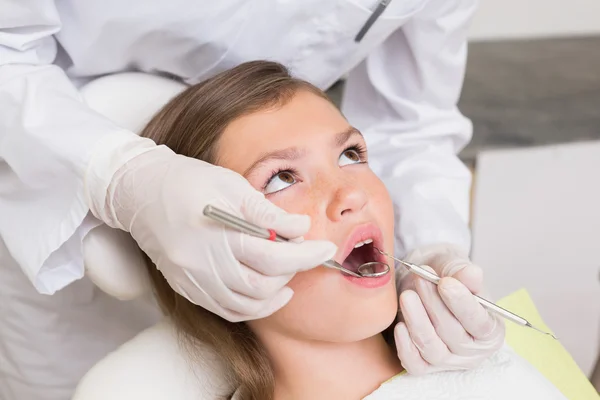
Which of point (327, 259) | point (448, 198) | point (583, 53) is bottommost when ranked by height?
point (583, 53)

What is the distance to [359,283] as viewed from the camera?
107cm

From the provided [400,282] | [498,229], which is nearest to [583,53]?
[498,229]

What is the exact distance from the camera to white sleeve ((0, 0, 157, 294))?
→ 3.59ft

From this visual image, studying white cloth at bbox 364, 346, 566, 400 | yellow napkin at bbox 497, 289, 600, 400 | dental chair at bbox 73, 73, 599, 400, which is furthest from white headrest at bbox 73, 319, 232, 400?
yellow napkin at bbox 497, 289, 600, 400

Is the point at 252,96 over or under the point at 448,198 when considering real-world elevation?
over

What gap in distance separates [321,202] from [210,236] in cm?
19

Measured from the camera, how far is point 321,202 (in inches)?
41.9

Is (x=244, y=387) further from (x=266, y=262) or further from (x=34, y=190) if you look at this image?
(x=34, y=190)

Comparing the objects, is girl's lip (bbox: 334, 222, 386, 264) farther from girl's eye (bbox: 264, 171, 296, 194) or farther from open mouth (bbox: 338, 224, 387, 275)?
girl's eye (bbox: 264, 171, 296, 194)

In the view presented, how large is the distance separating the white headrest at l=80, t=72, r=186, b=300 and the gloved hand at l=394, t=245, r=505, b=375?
0.47 metres

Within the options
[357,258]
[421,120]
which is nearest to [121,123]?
[357,258]

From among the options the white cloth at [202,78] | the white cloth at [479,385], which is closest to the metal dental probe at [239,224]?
the white cloth at [202,78]

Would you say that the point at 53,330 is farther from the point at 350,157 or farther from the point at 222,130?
the point at 350,157

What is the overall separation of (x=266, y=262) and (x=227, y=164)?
0.25m
